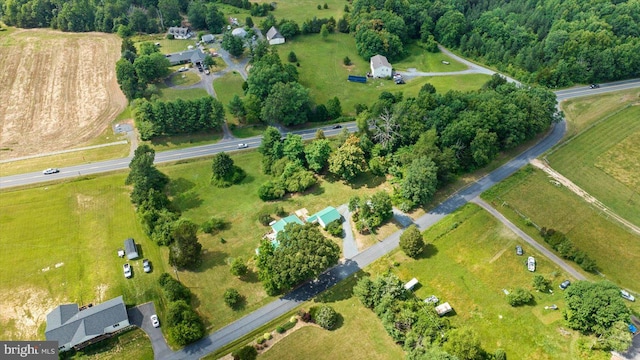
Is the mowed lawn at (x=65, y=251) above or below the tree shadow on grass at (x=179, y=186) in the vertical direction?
below

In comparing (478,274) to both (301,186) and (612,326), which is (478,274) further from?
(301,186)

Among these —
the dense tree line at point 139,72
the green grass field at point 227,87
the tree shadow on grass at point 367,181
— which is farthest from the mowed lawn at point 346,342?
the dense tree line at point 139,72

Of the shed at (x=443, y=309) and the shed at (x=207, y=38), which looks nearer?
the shed at (x=443, y=309)

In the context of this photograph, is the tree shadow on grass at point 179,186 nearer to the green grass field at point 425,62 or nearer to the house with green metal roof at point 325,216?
the house with green metal roof at point 325,216

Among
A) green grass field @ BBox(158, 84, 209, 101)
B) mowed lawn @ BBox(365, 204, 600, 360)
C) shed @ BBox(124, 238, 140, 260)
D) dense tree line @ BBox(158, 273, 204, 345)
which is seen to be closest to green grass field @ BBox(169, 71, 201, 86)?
green grass field @ BBox(158, 84, 209, 101)

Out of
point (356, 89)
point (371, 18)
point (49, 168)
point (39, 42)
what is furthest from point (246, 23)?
point (49, 168)

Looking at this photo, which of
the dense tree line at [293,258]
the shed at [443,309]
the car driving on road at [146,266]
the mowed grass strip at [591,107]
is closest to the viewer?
the shed at [443,309]
